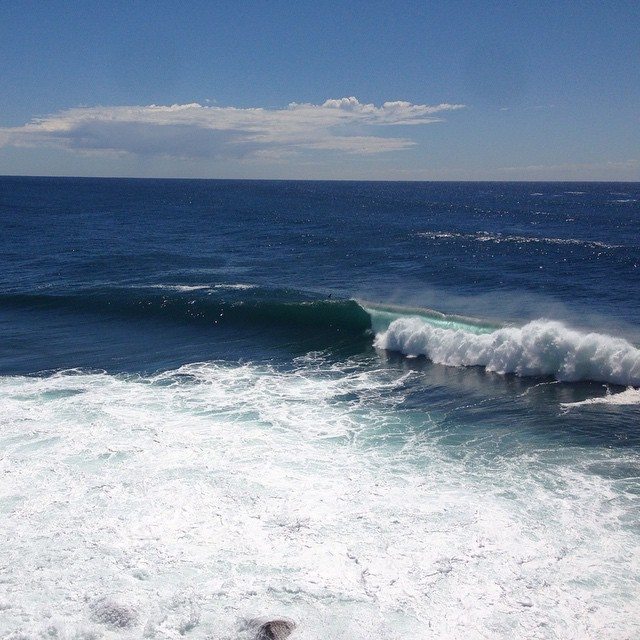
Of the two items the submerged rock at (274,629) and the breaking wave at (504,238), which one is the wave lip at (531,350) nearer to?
the submerged rock at (274,629)

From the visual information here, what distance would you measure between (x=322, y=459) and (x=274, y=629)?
691 centimetres

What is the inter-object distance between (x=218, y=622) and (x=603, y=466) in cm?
1143

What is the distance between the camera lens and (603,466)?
16.3m

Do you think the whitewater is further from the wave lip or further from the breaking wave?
the breaking wave

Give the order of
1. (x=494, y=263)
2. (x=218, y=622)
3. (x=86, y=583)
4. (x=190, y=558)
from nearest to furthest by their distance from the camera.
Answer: (x=218, y=622), (x=86, y=583), (x=190, y=558), (x=494, y=263)

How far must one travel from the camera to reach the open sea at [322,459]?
11109 millimetres

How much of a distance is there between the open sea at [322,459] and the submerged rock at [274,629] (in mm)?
348

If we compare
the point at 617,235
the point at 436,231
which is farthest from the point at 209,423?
the point at 617,235

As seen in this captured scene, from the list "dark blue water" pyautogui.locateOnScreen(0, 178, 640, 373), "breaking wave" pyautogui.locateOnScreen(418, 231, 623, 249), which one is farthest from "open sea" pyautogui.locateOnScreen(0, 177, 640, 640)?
"breaking wave" pyautogui.locateOnScreen(418, 231, 623, 249)

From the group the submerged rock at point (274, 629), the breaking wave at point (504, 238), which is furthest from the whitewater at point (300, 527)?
the breaking wave at point (504, 238)

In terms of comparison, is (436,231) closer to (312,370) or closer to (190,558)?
(312,370)

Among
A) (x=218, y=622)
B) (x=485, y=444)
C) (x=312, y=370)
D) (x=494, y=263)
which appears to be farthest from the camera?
(x=494, y=263)

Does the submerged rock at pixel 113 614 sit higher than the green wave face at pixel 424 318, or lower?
lower

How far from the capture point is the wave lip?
2380cm
